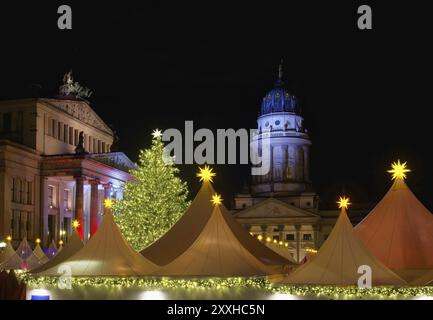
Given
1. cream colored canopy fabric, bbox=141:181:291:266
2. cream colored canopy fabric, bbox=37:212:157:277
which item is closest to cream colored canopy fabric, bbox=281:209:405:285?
cream colored canopy fabric, bbox=37:212:157:277

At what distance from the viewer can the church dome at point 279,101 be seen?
10600 centimetres

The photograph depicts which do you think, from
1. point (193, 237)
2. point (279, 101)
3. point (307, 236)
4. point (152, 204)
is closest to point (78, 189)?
point (152, 204)

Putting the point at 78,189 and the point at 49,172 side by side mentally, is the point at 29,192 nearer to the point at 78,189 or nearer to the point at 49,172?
the point at 49,172

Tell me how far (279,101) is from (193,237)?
256 ft

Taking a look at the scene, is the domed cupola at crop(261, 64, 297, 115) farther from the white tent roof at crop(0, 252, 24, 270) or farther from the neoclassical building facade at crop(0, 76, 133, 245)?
the white tent roof at crop(0, 252, 24, 270)

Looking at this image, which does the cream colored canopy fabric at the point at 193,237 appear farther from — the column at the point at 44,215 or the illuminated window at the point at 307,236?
the illuminated window at the point at 307,236

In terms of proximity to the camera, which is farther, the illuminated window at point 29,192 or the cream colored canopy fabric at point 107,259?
the illuminated window at point 29,192

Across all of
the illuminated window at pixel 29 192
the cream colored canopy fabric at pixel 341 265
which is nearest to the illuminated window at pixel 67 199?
the illuminated window at pixel 29 192

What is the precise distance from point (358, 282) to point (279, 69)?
92.1 metres

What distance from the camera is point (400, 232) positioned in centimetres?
2656

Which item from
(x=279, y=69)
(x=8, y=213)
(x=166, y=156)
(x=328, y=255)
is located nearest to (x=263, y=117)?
(x=279, y=69)

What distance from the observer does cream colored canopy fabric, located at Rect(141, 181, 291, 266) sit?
29.2 metres

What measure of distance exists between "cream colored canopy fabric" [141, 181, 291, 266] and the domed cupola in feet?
245

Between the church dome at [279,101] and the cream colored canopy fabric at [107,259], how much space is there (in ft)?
263
